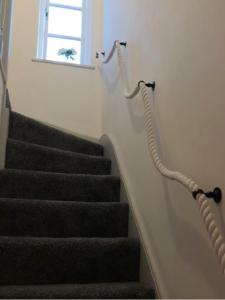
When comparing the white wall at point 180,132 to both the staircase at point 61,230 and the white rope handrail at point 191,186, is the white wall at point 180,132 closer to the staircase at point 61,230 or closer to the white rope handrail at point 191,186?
the white rope handrail at point 191,186

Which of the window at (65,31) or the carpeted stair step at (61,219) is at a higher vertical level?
the window at (65,31)

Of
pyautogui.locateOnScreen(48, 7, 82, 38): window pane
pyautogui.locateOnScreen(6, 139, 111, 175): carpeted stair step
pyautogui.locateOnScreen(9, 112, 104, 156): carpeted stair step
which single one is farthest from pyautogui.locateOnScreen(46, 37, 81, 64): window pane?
pyautogui.locateOnScreen(6, 139, 111, 175): carpeted stair step

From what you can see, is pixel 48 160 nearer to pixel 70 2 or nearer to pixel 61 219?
pixel 61 219

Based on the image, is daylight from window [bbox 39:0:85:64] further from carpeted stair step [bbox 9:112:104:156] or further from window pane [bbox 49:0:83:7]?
carpeted stair step [bbox 9:112:104:156]

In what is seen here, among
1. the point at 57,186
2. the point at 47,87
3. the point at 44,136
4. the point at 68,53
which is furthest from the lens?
the point at 68,53

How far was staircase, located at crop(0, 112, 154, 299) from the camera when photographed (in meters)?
1.72

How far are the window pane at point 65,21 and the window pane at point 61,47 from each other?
0.34ft

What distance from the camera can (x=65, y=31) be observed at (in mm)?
4285

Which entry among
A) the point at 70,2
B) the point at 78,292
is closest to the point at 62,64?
the point at 70,2

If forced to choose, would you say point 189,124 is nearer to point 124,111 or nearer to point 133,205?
point 133,205

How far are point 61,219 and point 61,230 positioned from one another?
6cm

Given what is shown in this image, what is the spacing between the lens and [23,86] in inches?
149

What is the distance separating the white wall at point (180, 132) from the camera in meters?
1.24

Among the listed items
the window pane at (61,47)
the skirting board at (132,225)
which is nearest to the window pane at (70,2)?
the window pane at (61,47)
